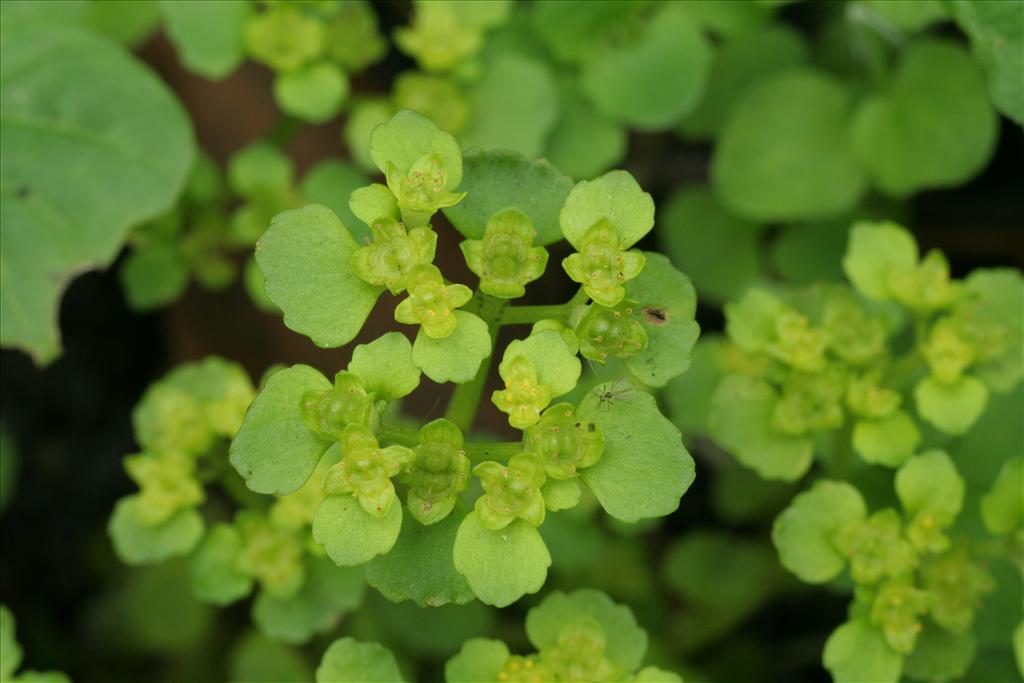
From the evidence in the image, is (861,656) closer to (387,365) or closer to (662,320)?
(662,320)

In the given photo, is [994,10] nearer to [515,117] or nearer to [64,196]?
→ [515,117]

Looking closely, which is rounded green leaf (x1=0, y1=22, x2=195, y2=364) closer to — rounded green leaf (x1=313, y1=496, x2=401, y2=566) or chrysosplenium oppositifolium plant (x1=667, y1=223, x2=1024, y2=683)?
rounded green leaf (x1=313, y1=496, x2=401, y2=566)

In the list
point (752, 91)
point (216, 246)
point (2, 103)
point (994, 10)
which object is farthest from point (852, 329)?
point (2, 103)

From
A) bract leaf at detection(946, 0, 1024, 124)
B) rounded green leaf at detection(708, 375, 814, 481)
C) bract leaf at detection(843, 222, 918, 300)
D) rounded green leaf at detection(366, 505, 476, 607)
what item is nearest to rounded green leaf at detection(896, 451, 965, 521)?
rounded green leaf at detection(708, 375, 814, 481)

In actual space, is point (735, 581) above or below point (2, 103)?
below

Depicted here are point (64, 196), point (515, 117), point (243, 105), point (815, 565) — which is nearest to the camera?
point (815, 565)

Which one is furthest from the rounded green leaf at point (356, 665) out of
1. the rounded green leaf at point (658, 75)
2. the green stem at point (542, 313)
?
the rounded green leaf at point (658, 75)
